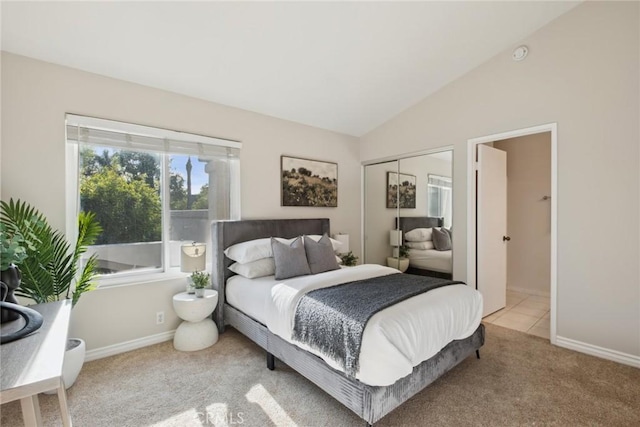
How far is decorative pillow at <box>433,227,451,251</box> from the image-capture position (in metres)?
3.64

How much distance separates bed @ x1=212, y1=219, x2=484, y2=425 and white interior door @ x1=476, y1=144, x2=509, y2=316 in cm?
116

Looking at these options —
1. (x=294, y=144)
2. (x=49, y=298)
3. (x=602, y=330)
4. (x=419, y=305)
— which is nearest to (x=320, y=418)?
(x=419, y=305)

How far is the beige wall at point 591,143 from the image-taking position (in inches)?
95.8

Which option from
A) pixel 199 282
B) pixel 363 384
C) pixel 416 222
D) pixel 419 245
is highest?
pixel 416 222

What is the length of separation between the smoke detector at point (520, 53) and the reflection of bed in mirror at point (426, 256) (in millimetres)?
1871

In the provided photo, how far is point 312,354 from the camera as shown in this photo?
198 cm

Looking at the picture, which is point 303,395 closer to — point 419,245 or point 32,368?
point 32,368

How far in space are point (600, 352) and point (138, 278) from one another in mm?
4236

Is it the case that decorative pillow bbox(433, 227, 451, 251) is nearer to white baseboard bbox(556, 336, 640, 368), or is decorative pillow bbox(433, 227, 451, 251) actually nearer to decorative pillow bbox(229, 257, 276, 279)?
white baseboard bbox(556, 336, 640, 368)

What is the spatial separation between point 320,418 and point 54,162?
9.22ft

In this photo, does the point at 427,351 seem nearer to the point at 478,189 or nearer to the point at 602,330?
the point at 602,330

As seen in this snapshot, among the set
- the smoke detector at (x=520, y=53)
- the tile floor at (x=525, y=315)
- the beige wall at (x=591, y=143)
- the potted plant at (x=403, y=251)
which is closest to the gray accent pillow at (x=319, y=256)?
the potted plant at (x=403, y=251)

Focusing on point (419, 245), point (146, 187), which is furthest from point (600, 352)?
point (146, 187)

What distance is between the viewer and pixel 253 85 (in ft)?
10.0
